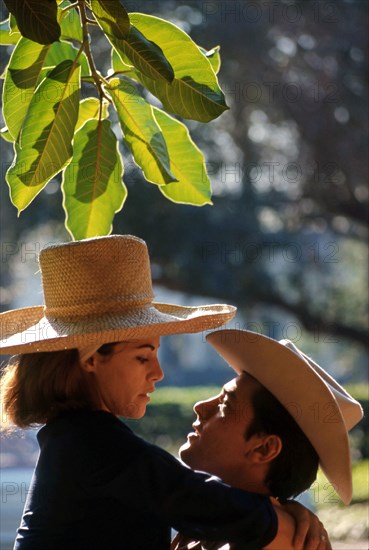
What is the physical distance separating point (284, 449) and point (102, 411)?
0.79 feet

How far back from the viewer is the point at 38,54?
0.99 meters

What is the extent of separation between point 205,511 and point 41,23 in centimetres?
51

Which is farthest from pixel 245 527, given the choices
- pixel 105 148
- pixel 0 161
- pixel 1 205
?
pixel 1 205

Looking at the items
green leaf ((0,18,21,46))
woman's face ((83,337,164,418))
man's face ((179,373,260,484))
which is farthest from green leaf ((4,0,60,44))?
man's face ((179,373,260,484))

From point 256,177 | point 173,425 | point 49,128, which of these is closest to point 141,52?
point 49,128

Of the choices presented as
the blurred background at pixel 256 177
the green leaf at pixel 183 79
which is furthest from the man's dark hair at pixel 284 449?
the blurred background at pixel 256 177

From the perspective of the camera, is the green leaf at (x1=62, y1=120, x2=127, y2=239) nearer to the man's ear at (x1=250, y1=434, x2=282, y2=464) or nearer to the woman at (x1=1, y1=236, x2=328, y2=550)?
the woman at (x1=1, y1=236, x2=328, y2=550)

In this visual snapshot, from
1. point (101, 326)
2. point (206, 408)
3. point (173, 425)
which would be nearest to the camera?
point (101, 326)

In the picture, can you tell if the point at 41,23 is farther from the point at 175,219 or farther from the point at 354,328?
the point at 354,328

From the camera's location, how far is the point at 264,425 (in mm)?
1165

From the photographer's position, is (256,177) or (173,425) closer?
(256,177)

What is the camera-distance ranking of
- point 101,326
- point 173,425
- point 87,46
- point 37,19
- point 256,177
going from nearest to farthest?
point 37,19 → point 87,46 → point 101,326 → point 256,177 → point 173,425

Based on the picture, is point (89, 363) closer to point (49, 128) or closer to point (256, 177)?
point (49, 128)

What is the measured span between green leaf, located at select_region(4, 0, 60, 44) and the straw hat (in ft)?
1.50
